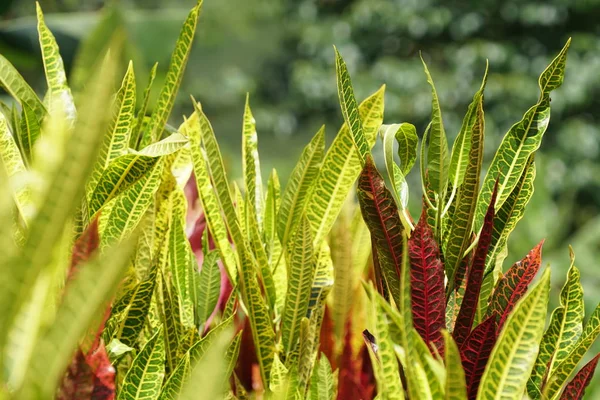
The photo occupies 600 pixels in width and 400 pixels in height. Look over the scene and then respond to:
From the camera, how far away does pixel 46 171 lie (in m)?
0.22

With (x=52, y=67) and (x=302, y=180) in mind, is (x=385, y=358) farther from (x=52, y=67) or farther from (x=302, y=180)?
(x=52, y=67)

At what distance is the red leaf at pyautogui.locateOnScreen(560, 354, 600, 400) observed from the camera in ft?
1.25

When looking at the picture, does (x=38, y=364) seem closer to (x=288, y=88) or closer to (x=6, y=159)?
(x=6, y=159)

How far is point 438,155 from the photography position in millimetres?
399

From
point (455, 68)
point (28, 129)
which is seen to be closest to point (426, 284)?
point (28, 129)

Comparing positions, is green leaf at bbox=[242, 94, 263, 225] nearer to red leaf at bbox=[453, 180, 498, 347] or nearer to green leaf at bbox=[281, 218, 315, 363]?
green leaf at bbox=[281, 218, 315, 363]

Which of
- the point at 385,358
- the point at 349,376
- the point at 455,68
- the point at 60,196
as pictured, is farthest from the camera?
the point at 455,68

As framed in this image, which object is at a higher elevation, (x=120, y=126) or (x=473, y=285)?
(x=120, y=126)

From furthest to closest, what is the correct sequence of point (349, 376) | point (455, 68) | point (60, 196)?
point (455, 68) → point (349, 376) → point (60, 196)

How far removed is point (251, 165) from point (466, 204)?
18 cm

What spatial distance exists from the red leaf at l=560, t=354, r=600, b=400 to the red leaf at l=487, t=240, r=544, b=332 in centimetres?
5

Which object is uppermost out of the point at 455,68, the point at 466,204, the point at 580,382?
the point at 455,68

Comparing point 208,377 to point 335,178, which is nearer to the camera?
point 208,377

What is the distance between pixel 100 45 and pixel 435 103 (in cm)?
141
